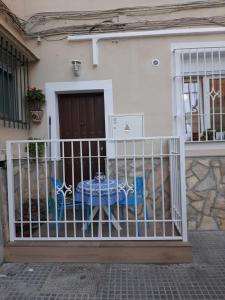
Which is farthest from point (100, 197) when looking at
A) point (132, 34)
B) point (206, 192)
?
point (132, 34)

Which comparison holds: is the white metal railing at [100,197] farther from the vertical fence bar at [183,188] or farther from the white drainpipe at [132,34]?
the white drainpipe at [132,34]

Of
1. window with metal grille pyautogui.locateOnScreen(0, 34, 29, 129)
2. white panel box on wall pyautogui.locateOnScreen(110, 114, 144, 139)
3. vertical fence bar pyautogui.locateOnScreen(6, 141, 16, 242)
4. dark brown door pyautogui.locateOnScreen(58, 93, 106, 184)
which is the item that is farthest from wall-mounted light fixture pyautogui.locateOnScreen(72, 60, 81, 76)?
vertical fence bar pyautogui.locateOnScreen(6, 141, 16, 242)

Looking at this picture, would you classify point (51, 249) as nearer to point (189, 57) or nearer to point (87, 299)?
point (87, 299)

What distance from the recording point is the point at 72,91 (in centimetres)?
557

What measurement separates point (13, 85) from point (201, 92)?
10.2 ft

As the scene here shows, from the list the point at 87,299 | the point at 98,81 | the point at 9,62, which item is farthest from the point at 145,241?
the point at 9,62

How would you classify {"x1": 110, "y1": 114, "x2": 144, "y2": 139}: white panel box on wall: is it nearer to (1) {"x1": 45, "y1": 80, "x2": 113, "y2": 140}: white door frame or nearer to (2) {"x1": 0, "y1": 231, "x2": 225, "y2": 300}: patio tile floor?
(1) {"x1": 45, "y1": 80, "x2": 113, "y2": 140}: white door frame

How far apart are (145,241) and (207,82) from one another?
291cm

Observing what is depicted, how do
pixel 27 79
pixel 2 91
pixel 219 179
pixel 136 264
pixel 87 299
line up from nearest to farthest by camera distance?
1. pixel 87 299
2. pixel 136 264
3. pixel 2 91
4. pixel 219 179
5. pixel 27 79

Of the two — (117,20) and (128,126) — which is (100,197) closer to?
(128,126)

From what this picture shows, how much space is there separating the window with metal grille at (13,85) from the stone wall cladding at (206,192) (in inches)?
112

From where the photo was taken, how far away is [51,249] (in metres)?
4.03

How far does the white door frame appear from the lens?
18.0 ft

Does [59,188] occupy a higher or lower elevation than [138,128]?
lower
